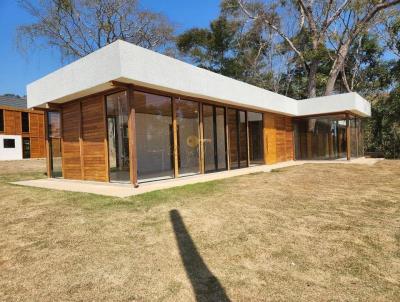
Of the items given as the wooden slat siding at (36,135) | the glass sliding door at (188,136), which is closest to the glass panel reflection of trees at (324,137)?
the glass sliding door at (188,136)

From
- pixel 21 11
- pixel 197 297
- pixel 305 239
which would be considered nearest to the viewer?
pixel 197 297

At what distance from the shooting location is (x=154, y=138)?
10523mm

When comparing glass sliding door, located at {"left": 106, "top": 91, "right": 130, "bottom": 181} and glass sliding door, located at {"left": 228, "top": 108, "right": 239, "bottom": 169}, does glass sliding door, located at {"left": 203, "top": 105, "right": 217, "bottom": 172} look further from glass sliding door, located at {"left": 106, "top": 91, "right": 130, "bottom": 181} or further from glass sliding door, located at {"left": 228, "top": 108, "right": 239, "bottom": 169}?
glass sliding door, located at {"left": 106, "top": 91, "right": 130, "bottom": 181}

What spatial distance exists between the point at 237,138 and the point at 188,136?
9.53 ft

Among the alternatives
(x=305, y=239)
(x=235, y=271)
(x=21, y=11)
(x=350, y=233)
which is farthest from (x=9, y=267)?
(x=21, y=11)

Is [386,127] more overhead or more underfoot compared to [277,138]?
more overhead

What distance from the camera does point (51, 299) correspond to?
2518mm

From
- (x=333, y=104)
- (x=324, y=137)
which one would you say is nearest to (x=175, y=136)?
(x=333, y=104)

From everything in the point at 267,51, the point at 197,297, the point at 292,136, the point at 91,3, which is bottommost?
the point at 197,297

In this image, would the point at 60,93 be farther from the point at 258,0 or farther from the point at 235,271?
the point at 258,0

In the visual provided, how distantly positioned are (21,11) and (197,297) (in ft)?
70.5

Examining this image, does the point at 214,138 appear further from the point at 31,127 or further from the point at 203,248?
the point at 31,127

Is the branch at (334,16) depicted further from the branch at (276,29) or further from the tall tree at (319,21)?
the branch at (276,29)

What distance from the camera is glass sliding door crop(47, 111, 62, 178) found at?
10391 mm
